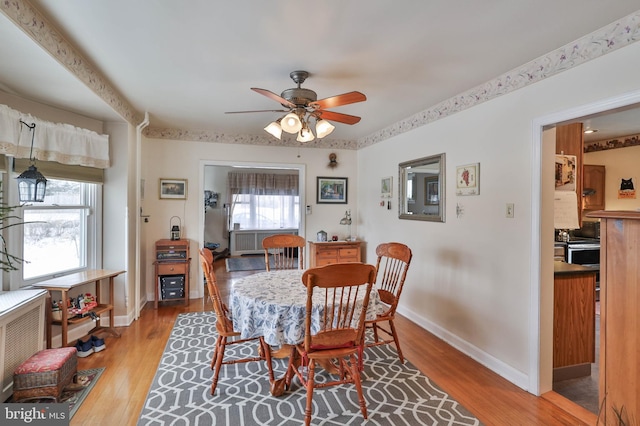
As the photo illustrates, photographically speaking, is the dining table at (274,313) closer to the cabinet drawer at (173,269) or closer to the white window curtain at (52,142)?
the white window curtain at (52,142)

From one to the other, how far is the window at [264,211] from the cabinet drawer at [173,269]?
13.9ft

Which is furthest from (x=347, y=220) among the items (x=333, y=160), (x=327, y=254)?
(x=333, y=160)

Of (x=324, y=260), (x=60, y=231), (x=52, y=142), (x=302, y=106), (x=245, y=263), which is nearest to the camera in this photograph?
(x=302, y=106)

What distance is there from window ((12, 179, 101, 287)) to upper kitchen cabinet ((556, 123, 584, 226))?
4.50m

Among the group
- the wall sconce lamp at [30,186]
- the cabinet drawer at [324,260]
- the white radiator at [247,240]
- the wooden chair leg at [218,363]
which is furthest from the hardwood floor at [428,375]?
the white radiator at [247,240]

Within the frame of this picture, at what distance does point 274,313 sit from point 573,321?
230 cm

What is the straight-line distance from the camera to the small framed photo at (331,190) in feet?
16.7

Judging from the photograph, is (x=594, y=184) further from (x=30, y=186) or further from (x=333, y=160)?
(x=30, y=186)

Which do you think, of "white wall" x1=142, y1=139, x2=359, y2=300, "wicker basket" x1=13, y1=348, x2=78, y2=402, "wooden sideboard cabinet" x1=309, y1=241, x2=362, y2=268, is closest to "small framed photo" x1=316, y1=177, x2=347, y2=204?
"white wall" x1=142, y1=139, x2=359, y2=300

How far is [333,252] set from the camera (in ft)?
15.5

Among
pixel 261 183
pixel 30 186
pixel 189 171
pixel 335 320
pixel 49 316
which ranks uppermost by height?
pixel 261 183

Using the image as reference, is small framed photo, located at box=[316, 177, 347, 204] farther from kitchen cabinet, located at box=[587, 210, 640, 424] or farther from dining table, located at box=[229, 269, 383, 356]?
kitchen cabinet, located at box=[587, 210, 640, 424]

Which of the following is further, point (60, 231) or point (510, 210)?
point (60, 231)

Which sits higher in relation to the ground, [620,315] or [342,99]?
[342,99]
